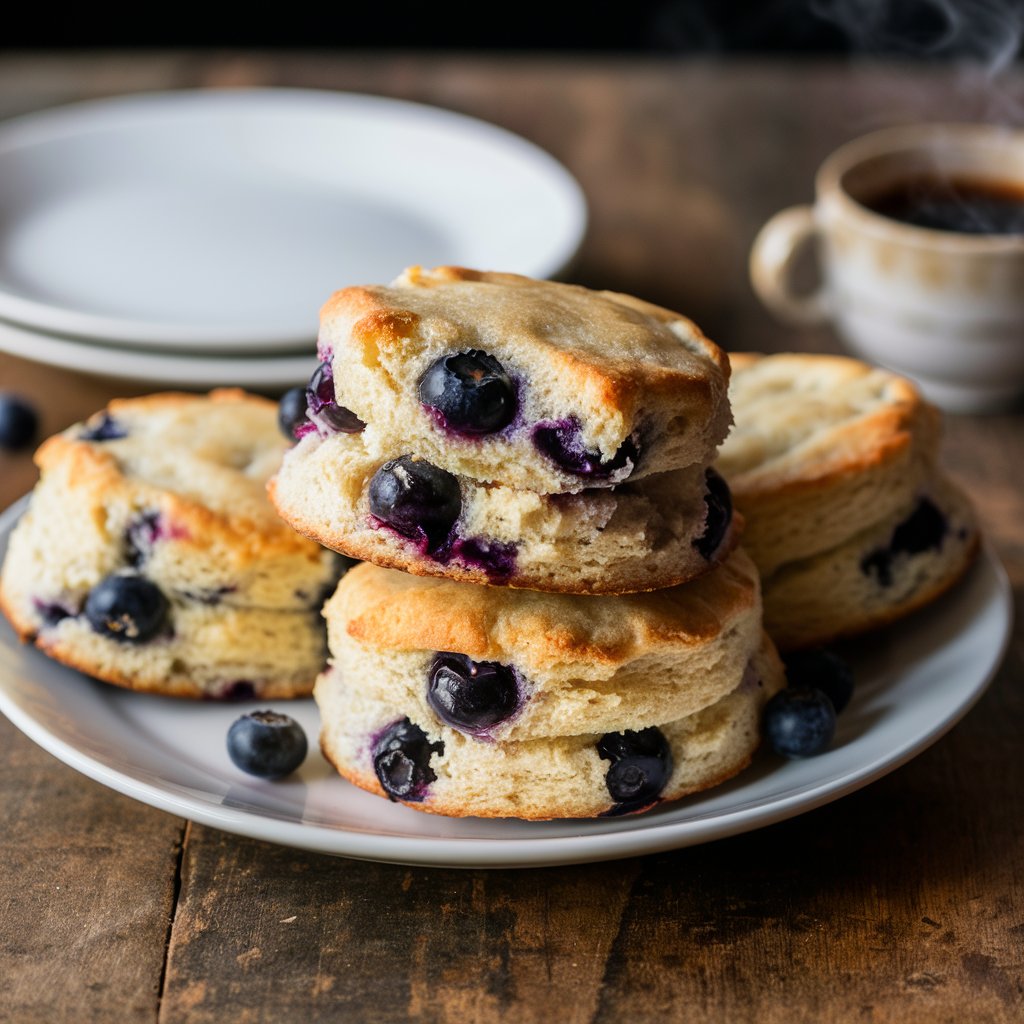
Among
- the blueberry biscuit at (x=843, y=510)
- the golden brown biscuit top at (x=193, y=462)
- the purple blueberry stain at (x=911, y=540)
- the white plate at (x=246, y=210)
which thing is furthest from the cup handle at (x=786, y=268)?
the golden brown biscuit top at (x=193, y=462)

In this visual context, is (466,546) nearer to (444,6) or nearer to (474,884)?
(474,884)

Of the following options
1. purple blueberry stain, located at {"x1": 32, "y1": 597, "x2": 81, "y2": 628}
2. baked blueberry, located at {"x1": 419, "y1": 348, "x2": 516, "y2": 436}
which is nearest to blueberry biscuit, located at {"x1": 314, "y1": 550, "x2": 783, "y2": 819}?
baked blueberry, located at {"x1": 419, "y1": 348, "x2": 516, "y2": 436}

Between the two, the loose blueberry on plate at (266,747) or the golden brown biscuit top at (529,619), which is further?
the loose blueberry on plate at (266,747)

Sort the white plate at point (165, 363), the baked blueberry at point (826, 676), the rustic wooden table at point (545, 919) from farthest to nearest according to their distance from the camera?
the white plate at point (165, 363)
the baked blueberry at point (826, 676)
the rustic wooden table at point (545, 919)

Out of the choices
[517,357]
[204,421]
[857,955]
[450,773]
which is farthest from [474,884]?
[204,421]

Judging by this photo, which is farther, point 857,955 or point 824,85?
point 824,85

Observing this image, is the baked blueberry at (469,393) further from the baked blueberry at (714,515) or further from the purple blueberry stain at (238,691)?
the purple blueberry stain at (238,691)

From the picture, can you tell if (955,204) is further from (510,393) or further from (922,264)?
(510,393)
